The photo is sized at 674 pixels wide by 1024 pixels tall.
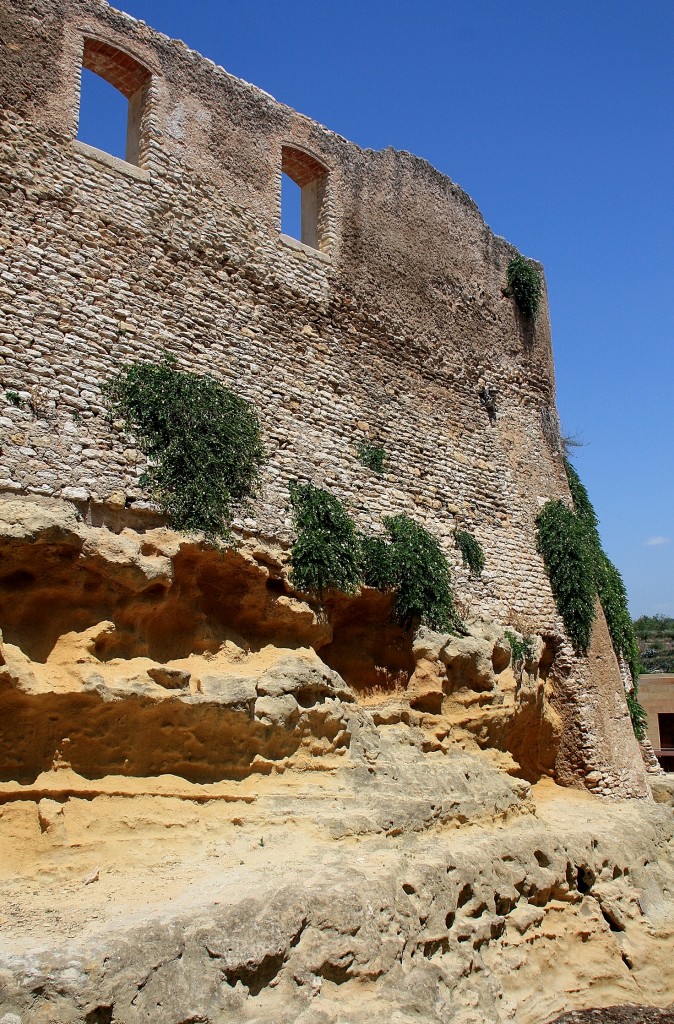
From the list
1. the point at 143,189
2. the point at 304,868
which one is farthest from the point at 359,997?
the point at 143,189

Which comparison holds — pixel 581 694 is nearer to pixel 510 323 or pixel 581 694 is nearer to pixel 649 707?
pixel 510 323

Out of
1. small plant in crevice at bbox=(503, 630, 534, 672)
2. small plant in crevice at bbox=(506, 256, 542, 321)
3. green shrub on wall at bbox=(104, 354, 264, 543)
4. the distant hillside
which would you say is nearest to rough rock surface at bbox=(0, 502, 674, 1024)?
green shrub on wall at bbox=(104, 354, 264, 543)

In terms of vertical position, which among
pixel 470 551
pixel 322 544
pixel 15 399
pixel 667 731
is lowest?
pixel 667 731

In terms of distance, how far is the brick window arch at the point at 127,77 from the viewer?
10.6 m

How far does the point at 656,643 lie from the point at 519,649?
2811cm

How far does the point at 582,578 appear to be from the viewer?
13.5 m

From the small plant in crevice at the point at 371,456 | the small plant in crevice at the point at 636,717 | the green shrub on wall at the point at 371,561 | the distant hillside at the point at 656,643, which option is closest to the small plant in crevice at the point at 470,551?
the green shrub on wall at the point at 371,561

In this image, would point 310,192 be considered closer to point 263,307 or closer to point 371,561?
point 263,307

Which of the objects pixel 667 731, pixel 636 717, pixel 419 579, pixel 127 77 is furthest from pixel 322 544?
pixel 667 731

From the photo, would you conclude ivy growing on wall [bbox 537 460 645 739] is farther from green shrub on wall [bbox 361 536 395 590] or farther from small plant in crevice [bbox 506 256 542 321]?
green shrub on wall [bbox 361 536 395 590]

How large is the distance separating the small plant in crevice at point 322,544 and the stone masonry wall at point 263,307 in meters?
0.23

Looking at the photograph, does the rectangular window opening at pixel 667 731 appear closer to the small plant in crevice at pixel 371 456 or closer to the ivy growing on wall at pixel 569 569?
the ivy growing on wall at pixel 569 569

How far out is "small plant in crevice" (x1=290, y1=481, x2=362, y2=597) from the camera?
32.5 feet

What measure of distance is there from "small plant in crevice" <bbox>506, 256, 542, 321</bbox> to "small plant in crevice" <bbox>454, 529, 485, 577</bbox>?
5.26 m
